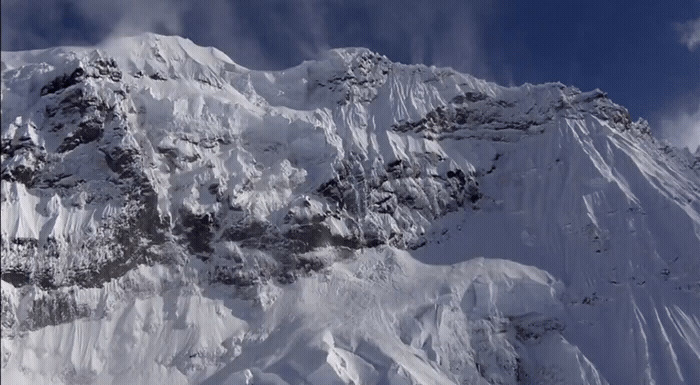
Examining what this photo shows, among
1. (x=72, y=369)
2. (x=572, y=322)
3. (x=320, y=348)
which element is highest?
(x=572, y=322)

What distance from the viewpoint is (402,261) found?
18650 centimetres

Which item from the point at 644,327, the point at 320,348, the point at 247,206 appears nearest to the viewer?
the point at 320,348

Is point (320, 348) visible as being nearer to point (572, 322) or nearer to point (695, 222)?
point (572, 322)

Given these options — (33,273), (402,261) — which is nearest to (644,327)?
(402,261)

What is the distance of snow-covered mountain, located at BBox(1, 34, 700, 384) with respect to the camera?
161000mm

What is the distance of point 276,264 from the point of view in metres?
180

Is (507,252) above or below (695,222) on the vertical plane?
below

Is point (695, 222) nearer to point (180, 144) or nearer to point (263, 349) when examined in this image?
point (263, 349)

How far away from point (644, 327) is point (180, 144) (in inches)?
3584

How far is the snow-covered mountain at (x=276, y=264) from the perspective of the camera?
528ft

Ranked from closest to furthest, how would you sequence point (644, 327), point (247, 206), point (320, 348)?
point (320, 348), point (644, 327), point (247, 206)

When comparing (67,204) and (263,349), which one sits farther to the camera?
(67,204)

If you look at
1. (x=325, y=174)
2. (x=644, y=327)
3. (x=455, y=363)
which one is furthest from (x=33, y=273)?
(x=644, y=327)

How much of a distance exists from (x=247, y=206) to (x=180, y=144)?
18.8 metres
